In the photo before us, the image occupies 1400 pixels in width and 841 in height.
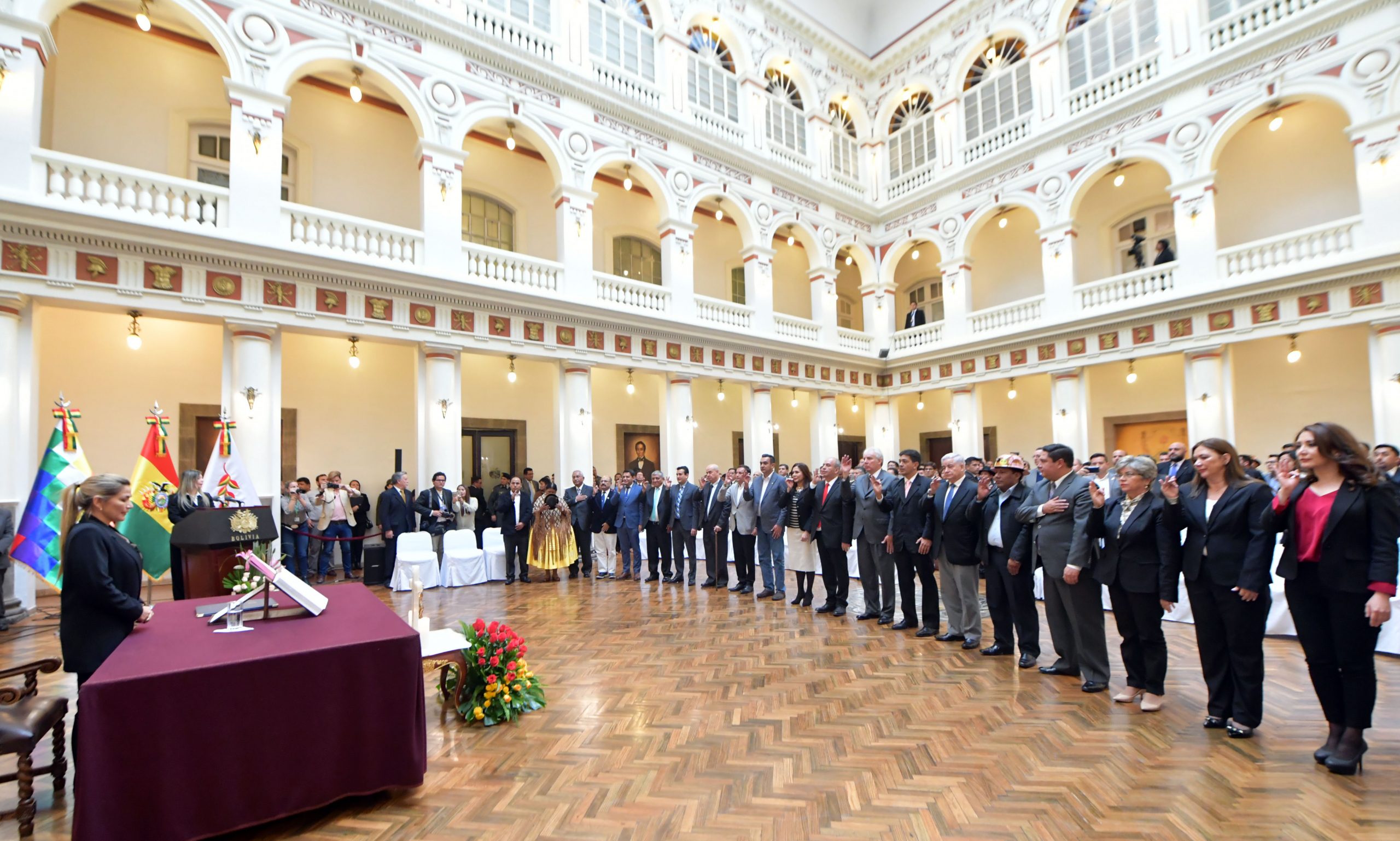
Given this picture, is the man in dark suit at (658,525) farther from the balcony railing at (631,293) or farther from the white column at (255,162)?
the white column at (255,162)

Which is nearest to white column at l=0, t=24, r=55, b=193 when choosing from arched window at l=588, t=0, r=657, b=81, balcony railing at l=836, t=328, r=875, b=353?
arched window at l=588, t=0, r=657, b=81

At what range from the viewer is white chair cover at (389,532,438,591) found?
8664 millimetres

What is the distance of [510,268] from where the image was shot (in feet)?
36.6

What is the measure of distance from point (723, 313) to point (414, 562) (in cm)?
831

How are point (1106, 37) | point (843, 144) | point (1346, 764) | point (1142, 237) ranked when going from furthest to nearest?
point (843, 144), point (1142, 237), point (1106, 37), point (1346, 764)

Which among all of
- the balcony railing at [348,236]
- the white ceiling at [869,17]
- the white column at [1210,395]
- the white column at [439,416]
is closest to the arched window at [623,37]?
the white ceiling at [869,17]

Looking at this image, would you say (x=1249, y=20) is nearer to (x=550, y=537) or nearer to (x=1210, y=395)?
(x=1210, y=395)

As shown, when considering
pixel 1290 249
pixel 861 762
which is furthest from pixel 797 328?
pixel 861 762

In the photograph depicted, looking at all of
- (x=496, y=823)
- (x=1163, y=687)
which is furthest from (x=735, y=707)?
(x=1163, y=687)

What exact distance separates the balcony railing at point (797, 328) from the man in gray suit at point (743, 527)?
23.9ft

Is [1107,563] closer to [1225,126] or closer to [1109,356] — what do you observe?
[1109,356]

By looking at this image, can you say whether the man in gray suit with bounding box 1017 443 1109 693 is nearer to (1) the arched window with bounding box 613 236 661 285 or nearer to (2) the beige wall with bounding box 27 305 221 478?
(2) the beige wall with bounding box 27 305 221 478

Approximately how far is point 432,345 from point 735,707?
319 inches

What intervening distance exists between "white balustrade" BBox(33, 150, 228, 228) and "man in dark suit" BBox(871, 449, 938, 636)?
9259 mm
